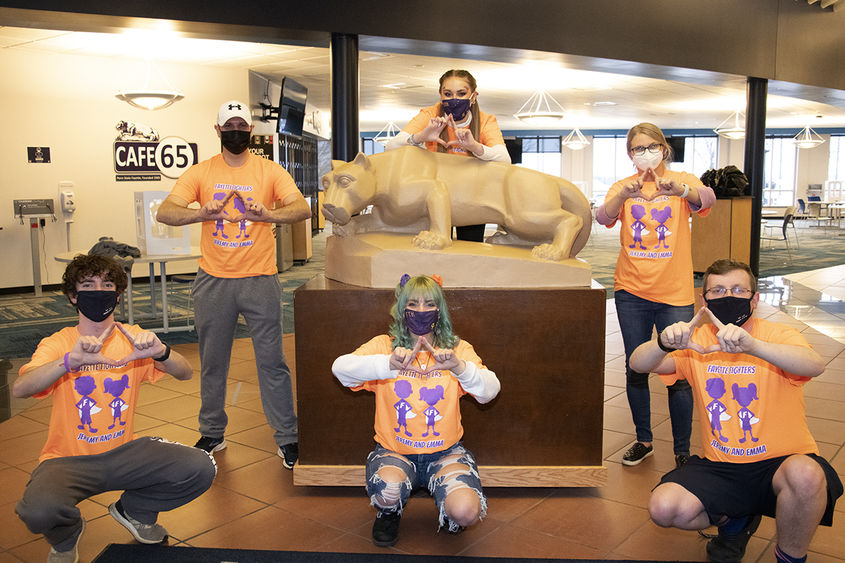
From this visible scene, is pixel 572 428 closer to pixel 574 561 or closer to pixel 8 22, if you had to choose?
pixel 574 561

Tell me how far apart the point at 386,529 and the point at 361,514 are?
11.7 inches

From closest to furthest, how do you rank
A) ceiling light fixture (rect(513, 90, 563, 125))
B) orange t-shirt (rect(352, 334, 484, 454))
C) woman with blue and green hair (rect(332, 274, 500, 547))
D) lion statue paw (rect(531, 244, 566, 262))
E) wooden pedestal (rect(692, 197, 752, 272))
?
woman with blue and green hair (rect(332, 274, 500, 547)) < orange t-shirt (rect(352, 334, 484, 454)) < lion statue paw (rect(531, 244, 566, 262)) < wooden pedestal (rect(692, 197, 752, 272)) < ceiling light fixture (rect(513, 90, 563, 125))

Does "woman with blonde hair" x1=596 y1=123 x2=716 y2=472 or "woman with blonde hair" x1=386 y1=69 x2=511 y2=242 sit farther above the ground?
"woman with blonde hair" x1=386 y1=69 x2=511 y2=242

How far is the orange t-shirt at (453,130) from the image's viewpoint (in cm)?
322

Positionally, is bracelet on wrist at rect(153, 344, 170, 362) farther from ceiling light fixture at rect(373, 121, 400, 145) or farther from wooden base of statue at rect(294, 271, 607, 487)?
ceiling light fixture at rect(373, 121, 400, 145)

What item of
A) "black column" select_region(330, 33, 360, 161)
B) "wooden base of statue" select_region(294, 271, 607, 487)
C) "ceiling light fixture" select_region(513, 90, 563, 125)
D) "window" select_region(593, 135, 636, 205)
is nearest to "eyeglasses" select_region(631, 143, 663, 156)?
"wooden base of statue" select_region(294, 271, 607, 487)

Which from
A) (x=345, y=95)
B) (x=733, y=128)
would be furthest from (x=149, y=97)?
(x=733, y=128)

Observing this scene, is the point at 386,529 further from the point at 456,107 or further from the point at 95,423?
the point at 456,107

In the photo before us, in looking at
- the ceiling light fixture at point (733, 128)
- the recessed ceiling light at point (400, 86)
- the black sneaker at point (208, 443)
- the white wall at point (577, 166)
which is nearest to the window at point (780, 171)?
the ceiling light fixture at point (733, 128)

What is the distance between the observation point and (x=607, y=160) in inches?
1030

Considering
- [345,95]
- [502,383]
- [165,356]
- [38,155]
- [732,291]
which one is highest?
[345,95]

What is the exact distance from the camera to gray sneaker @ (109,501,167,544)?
2.51m

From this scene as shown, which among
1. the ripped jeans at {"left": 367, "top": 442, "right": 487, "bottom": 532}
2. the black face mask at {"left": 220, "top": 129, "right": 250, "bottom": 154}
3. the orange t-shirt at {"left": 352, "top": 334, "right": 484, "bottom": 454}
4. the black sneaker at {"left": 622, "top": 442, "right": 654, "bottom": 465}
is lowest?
the black sneaker at {"left": 622, "top": 442, "right": 654, "bottom": 465}

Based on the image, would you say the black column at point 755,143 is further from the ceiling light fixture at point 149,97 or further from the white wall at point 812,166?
the white wall at point 812,166
